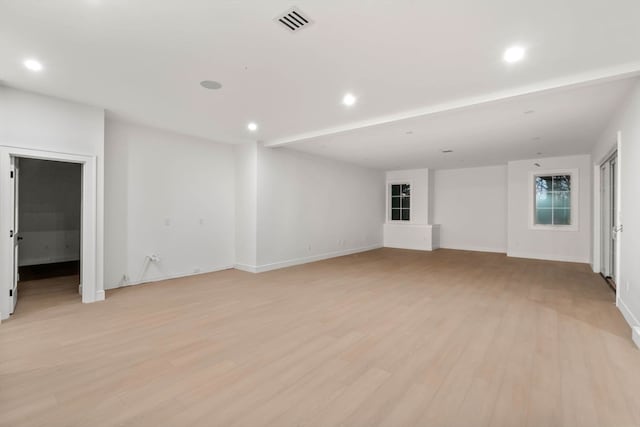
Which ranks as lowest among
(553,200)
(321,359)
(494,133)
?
(321,359)

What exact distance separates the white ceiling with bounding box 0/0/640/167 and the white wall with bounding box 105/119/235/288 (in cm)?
102

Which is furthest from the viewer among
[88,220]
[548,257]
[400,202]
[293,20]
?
[400,202]

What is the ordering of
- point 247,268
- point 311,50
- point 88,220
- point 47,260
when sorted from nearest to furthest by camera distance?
point 311,50, point 88,220, point 247,268, point 47,260

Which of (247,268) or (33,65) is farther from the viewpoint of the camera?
(247,268)

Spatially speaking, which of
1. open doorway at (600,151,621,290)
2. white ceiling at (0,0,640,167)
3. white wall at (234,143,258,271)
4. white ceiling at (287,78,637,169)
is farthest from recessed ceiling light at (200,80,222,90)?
open doorway at (600,151,621,290)

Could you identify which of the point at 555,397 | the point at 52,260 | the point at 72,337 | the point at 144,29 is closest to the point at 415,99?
the point at 144,29

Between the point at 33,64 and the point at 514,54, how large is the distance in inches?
182

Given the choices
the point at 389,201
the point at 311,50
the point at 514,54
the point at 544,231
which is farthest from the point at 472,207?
the point at 311,50

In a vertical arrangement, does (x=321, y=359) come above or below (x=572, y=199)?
below

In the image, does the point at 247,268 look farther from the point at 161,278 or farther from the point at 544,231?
the point at 544,231

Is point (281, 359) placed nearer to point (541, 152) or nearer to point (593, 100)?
point (593, 100)

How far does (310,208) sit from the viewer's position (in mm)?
7500

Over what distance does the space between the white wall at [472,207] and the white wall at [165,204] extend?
689 centimetres

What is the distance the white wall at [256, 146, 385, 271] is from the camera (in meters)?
6.39
